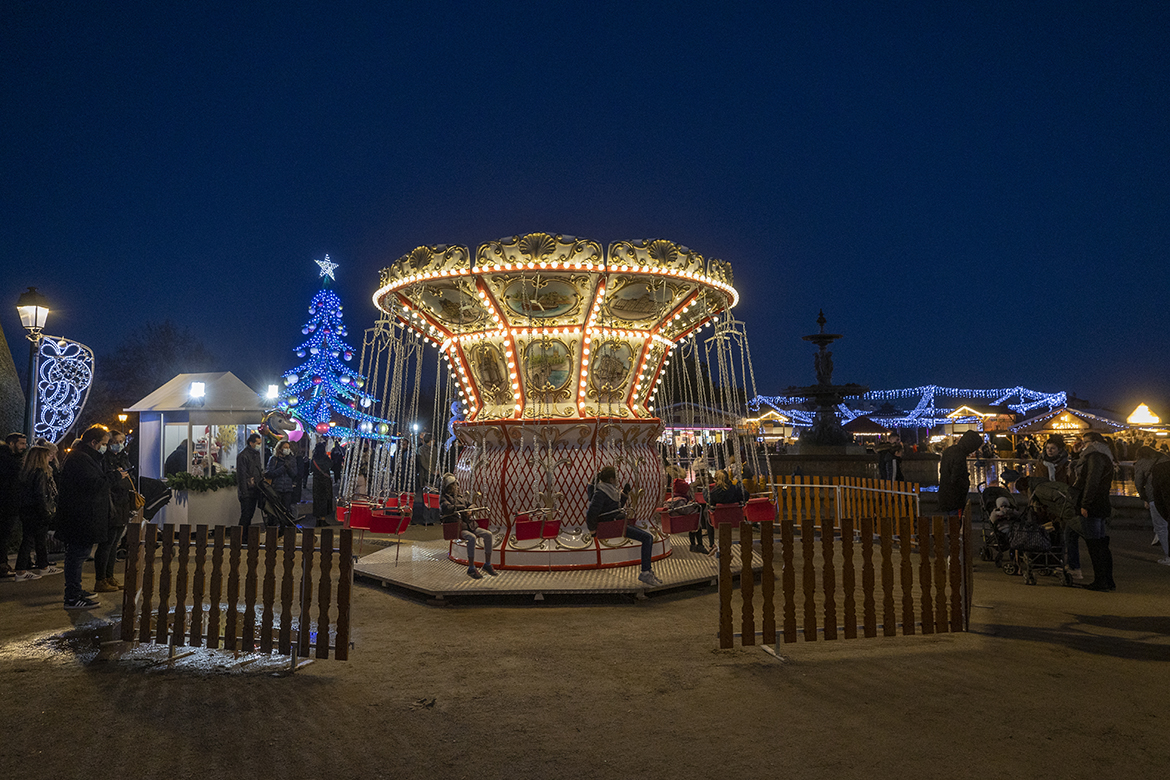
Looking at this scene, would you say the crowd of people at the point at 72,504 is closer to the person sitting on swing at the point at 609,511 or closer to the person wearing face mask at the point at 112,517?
the person wearing face mask at the point at 112,517

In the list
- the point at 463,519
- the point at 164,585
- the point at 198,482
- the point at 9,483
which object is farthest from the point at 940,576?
the point at 198,482

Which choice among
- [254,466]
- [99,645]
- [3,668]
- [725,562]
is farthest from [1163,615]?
[254,466]

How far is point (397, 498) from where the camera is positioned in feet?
27.5

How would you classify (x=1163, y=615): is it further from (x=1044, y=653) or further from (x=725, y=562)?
(x=725, y=562)

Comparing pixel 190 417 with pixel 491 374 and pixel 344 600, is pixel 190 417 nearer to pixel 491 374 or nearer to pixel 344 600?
pixel 491 374

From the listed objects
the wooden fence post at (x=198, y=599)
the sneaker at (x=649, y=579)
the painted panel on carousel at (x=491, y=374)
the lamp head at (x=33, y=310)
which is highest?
the lamp head at (x=33, y=310)

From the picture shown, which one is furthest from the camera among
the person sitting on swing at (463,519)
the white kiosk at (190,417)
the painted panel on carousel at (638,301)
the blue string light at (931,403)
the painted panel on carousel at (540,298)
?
the blue string light at (931,403)

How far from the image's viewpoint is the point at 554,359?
941cm

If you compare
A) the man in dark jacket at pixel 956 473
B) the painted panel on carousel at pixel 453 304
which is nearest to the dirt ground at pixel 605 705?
the man in dark jacket at pixel 956 473

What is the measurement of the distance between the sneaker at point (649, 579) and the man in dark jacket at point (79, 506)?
533 centimetres

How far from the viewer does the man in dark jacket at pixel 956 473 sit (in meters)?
8.38

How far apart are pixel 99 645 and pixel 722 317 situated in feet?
29.2

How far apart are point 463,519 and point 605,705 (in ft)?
13.0

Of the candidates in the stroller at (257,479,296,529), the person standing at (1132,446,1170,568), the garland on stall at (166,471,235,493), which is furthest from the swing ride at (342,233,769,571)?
the person standing at (1132,446,1170,568)
